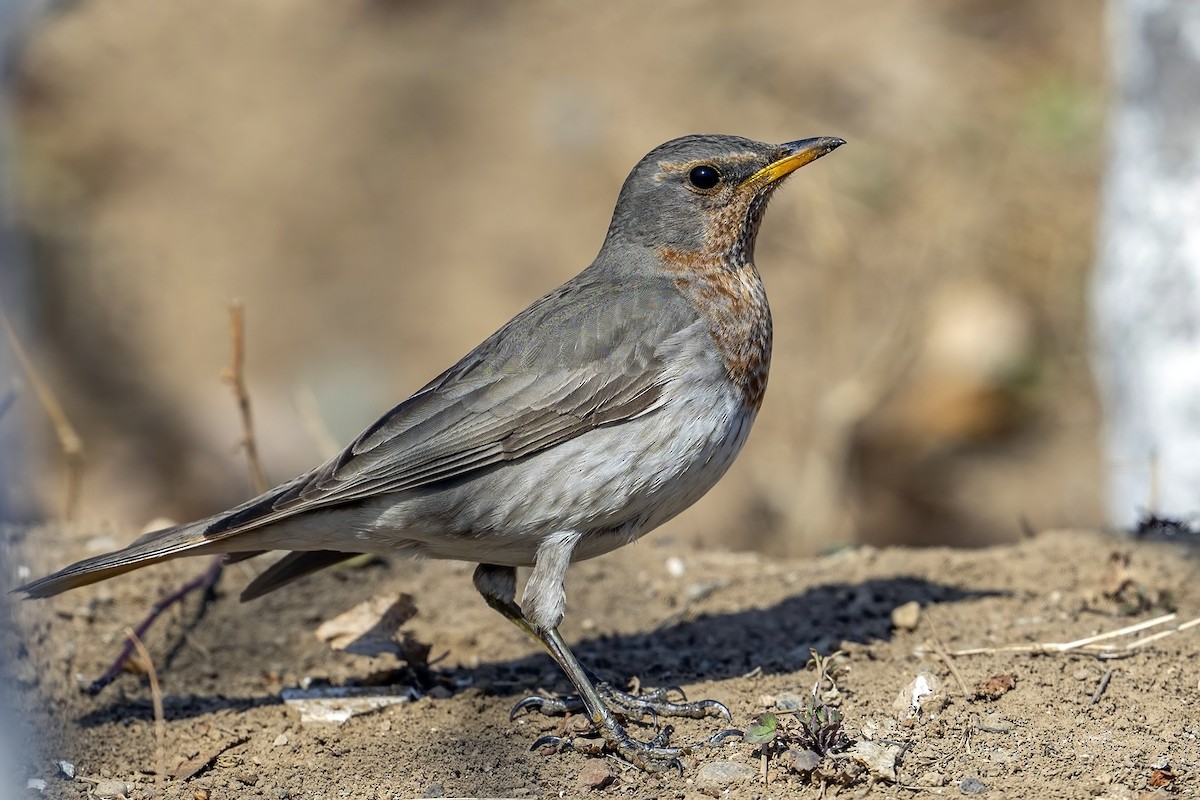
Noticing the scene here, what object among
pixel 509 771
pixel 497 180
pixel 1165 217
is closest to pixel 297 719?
pixel 509 771

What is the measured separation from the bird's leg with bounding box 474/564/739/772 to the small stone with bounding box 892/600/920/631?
3.62ft

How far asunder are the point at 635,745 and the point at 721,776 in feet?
1.26

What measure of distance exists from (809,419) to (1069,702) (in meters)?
6.14

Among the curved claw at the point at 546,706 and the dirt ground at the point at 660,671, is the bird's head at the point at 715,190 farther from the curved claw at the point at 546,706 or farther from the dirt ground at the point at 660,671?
the curved claw at the point at 546,706

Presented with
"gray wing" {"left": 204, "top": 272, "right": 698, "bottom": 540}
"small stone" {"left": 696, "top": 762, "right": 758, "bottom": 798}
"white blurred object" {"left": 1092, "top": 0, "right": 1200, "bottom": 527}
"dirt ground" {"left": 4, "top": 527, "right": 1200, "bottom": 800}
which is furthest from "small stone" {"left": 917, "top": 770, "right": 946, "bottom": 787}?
"white blurred object" {"left": 1092, "top": 0, "right": 1200, "bottom": 527}

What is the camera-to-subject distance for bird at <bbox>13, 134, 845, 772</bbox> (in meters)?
4.92

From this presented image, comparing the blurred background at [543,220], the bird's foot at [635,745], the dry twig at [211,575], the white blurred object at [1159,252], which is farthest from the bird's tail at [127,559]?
the blurred background at [543,220]

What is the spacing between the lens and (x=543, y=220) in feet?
40.3

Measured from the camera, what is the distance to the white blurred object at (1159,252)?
699 cm

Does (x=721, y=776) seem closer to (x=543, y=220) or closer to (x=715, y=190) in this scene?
(x=715, y=190)

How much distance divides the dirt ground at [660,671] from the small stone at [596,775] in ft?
0.05

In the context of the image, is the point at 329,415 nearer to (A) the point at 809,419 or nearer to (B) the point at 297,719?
(A) the point at 809,419

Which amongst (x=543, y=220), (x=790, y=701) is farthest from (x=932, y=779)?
(x=543, y=220)

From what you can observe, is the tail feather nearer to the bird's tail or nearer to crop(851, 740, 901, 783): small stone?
the bird's tail
